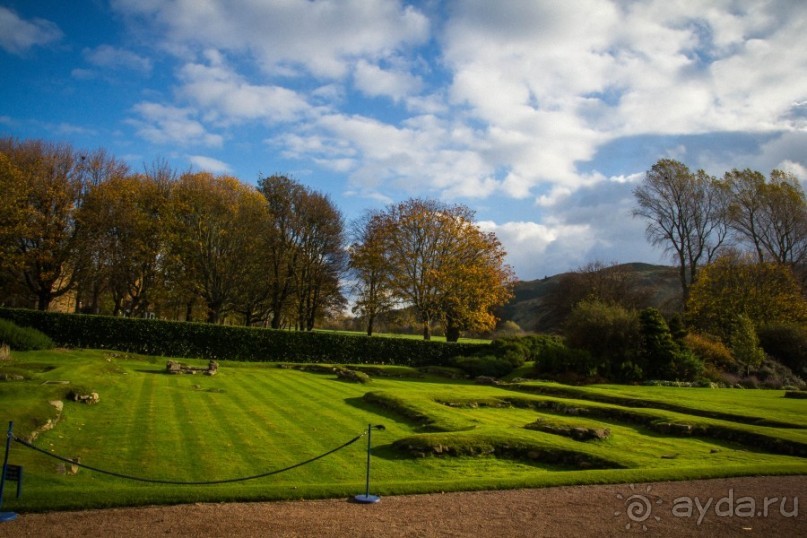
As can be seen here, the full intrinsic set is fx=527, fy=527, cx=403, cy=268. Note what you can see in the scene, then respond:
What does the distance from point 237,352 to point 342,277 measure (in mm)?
19403

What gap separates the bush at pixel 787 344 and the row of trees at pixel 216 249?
21.5 m

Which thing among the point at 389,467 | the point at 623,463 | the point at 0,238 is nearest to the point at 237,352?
the point at 0,238

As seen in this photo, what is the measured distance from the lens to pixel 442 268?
49344 mm

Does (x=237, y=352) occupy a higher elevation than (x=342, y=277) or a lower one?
lower

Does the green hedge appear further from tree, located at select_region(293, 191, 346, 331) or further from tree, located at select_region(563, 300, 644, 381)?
tree, located at select_region(293, 191, 346, 331)

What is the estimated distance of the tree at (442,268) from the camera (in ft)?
162

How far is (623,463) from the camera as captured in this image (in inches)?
520

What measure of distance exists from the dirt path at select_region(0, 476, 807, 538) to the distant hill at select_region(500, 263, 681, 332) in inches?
2227

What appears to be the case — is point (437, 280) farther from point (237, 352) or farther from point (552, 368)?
point (237, 352)

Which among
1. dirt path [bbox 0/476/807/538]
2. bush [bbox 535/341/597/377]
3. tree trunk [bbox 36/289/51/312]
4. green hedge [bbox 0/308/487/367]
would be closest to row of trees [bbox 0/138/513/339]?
tree trunk [bbox 36/289/51/312]

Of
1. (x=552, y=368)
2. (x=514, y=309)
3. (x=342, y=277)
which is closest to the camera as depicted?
(x=552, y=368)

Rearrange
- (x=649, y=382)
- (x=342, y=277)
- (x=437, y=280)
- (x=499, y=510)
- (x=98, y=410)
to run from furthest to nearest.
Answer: (x=342, y=277) < (x=437, y=280) < (x=649, y=382) < (x=98, y=410) < (x=499, y=510)

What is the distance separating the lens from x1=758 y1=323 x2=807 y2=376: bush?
3862 cm

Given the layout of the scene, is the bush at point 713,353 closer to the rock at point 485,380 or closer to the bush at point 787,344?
the bush at point 787,344
